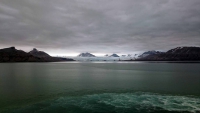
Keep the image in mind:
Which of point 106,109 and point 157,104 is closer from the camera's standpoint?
point 106,109

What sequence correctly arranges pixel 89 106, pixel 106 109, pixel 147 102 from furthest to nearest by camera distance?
pixel 147 102 → pixel 89 106 → pixel 106 109

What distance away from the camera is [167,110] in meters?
23.3

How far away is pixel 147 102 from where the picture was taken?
27.5 meters

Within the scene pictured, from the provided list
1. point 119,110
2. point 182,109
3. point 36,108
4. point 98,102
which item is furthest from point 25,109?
point 182,109

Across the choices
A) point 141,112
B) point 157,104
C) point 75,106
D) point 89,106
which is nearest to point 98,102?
point 89,106

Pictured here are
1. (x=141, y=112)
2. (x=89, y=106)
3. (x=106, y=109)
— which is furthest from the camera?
(x=89, y=106)

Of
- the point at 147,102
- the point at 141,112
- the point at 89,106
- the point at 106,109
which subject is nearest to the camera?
the point at 141,112

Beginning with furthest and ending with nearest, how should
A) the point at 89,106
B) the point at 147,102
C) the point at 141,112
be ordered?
the point at 147,102 → the point at 89,106 → the point at 141,112

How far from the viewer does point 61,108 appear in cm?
2456

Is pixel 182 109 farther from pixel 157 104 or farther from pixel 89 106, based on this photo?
pixel 89 106

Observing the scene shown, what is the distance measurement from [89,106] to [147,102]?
36.1 ft

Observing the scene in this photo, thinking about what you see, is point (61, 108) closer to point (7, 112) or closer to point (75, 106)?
point (75, 106)

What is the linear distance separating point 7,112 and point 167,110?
25327 millimetres

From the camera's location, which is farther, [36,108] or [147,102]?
[147,102]
